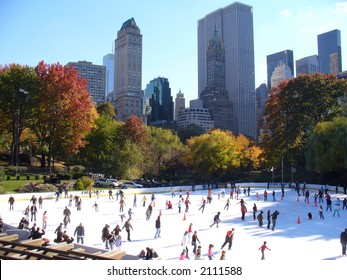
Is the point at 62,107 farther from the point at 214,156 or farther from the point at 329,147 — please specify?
the point at 329,147

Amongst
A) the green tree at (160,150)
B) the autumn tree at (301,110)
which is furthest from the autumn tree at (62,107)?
the autumn tree at (301,110)

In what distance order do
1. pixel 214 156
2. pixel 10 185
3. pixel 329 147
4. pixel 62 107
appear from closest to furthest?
pixel 10 185
pixel 329 147
pixel 62 107
pixel 214 156

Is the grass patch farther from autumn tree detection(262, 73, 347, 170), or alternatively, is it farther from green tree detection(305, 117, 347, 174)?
autumn tree detection(262, 73, 347, 170)

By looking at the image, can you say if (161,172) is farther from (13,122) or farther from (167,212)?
(167,212)

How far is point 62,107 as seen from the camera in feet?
178

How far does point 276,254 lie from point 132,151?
45.2 meters

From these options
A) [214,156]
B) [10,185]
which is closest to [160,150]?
[214,156]

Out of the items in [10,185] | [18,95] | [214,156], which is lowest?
[10,185]

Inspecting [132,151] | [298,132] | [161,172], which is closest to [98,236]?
[132,151]

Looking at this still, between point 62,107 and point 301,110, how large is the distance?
124 ft

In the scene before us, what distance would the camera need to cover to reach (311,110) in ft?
205

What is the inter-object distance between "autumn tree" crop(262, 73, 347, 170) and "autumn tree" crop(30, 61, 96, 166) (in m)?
30.7

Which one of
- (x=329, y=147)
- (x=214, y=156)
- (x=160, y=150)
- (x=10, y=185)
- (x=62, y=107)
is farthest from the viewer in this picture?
(x=160, y=150)

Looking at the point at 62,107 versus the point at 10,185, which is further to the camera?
the point at 62,107
